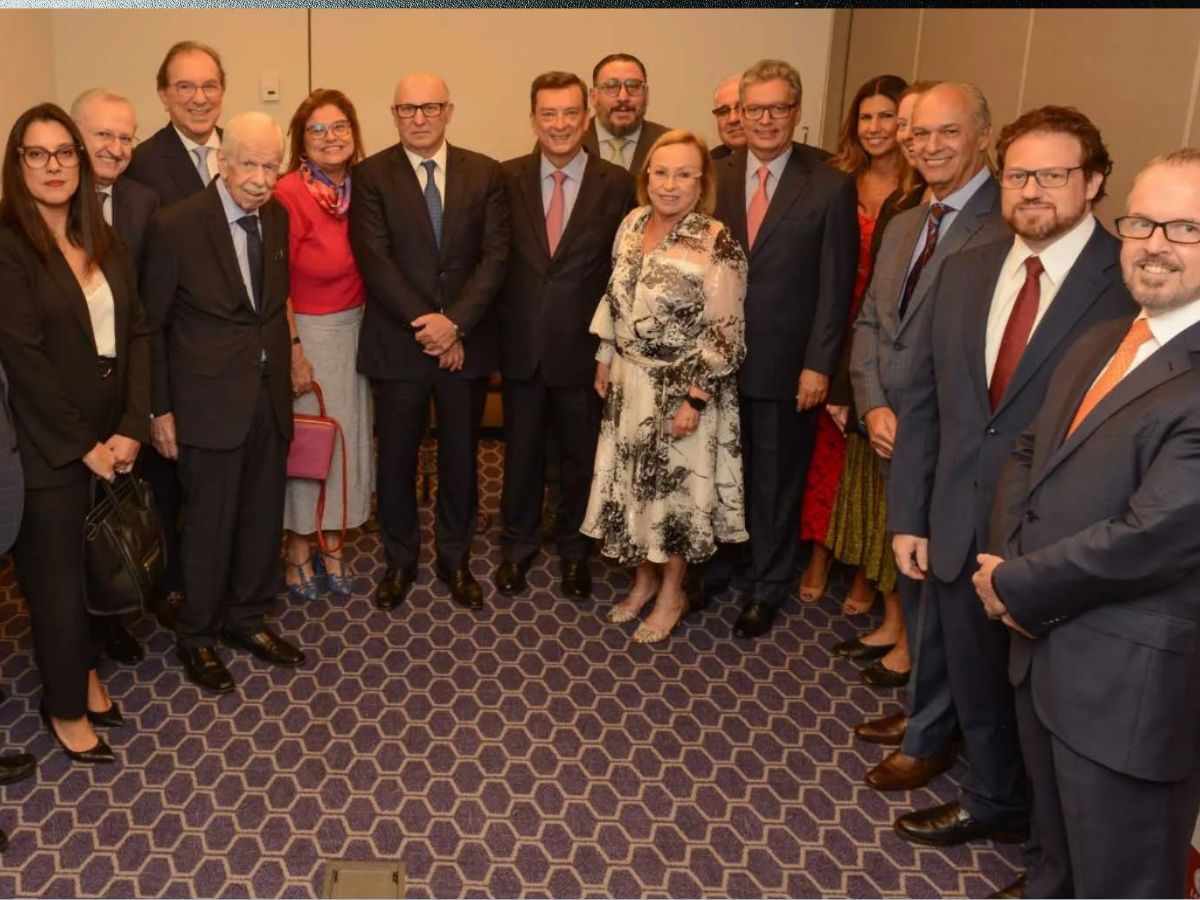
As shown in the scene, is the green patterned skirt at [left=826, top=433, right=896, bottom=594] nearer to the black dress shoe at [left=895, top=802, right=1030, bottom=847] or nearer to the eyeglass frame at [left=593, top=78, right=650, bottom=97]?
the black dress shoe at [left=895, top=802, right=1030, bottom=847]

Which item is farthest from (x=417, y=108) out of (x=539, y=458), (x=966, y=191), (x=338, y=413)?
(x=966, y=191)

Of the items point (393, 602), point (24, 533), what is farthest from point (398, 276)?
point (24, 533)

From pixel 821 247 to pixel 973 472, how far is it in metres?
1.27

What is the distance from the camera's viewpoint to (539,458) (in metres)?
4.39

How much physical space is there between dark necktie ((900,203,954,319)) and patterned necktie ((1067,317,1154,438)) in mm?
1029

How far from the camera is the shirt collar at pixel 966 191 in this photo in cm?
332

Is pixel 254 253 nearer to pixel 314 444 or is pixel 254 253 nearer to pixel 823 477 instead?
pixel 314 444

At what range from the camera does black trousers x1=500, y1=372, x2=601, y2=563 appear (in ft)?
14.1

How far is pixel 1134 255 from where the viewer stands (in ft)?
7.43

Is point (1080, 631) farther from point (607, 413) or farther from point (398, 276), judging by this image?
point (398, 276)

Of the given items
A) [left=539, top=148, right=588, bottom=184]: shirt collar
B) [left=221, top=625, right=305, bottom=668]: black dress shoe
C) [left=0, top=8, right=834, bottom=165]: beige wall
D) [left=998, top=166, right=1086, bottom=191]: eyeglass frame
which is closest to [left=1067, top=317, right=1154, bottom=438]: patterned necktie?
[left=998, top=166, right=1086, bottom=191]: eyeglass frame

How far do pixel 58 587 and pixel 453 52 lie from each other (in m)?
4.34

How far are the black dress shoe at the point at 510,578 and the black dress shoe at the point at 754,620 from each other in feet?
2.66

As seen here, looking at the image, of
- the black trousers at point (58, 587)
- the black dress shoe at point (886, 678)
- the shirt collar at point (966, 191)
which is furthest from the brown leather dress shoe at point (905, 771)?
the black trousers at point (58, 587)
